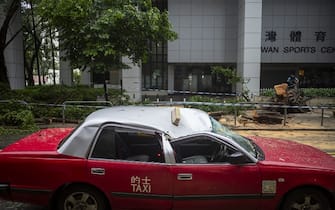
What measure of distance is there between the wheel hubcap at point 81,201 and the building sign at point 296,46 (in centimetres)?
3127

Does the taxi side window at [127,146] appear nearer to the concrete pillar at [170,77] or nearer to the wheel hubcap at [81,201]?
the wheel hubcap at [81,201]

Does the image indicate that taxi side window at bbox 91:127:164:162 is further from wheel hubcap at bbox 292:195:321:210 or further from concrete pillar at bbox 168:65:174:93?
concrete pillar at bbox 168:65:174:93

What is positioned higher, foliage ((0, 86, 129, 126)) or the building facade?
the building facade

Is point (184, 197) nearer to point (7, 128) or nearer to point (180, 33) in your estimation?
point (7, 128)

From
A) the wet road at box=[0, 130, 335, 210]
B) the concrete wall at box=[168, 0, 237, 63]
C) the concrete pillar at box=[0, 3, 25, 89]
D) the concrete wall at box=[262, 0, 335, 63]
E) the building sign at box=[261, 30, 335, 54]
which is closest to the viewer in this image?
the wet road at box=[0, 130, 335, 210]

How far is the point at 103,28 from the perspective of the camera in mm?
12867

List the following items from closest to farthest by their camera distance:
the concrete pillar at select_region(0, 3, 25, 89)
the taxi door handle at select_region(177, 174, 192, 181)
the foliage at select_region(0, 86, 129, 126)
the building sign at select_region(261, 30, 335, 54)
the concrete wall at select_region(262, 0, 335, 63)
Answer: the taxi door handle at select_region(177, 174, 192, 181) < the foliage at select_region(0, 86, 129, 126) < the concrete pillar at select_region(0, 3, 25, 89) < the concrete wall at select_region(262, 0, 335, 63) < the building sign at select_region(261, 30, 335, 54)

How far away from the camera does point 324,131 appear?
39.9ft

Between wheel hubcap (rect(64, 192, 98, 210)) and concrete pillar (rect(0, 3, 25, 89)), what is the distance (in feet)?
60.2

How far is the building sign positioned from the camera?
33094mm

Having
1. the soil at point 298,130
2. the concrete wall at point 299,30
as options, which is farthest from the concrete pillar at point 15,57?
the concrete wall at point 299,30

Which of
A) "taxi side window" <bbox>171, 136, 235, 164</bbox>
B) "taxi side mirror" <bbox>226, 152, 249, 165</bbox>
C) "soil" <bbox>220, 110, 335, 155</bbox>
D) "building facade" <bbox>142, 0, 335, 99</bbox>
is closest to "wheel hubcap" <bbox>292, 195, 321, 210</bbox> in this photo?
"taxi side mirror" <bbox>226, 152, 249, 165</bbox>

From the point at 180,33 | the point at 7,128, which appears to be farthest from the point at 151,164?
the point at 180,33

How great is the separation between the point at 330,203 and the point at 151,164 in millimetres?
2223
